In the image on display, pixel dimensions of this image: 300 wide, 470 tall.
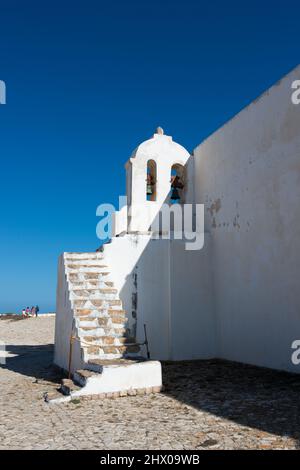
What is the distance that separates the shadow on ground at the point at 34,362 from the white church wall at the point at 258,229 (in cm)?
377

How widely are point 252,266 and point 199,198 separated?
10.1 feet

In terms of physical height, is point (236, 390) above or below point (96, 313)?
below

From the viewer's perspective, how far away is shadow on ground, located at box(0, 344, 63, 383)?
27.8 feet

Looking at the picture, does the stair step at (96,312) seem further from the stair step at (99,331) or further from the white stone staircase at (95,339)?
the stair step at (99,331)

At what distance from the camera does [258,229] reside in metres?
8.12

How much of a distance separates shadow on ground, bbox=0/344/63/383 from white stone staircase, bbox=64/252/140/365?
125 centimetres

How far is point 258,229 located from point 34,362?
6.52 meters

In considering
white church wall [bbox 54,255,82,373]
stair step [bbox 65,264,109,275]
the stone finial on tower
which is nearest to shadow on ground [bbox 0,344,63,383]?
white church wall [bbox 54,255,82,373]

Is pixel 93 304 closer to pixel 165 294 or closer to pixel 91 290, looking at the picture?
pixel 91 290

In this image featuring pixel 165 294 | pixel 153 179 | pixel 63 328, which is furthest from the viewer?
pixel 153 179

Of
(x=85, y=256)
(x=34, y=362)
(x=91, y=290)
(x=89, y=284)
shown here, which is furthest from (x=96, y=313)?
(x=34, y=362)

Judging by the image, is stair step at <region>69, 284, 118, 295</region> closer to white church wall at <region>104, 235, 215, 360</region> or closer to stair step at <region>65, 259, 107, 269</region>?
stair step at <region>65, 259, 107, 269</region>

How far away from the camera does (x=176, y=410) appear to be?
517cm
